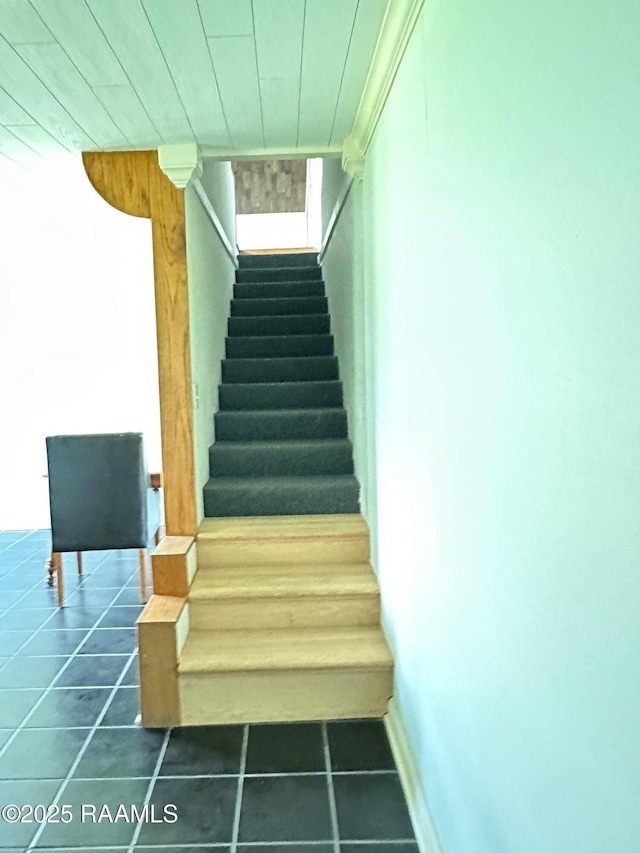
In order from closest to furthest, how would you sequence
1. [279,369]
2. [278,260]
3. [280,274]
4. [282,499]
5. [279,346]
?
[282,499]
[279,369]
[279,346]
[280,274]
[278,260]

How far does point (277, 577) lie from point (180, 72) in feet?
6.28

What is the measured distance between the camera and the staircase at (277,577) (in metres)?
2.24

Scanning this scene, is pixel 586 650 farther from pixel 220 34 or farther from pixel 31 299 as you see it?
pixel 31 299

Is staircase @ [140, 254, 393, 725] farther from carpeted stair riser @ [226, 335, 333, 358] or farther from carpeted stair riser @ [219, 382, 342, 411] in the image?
carpeted stair riser @ [226, 335, 333, 358]

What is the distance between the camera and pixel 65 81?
190 centimetres

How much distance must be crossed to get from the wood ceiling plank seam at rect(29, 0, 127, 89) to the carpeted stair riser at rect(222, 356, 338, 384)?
2208mm

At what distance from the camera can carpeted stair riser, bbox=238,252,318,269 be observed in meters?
5.31

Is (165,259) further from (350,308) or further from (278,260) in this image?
(278,260)

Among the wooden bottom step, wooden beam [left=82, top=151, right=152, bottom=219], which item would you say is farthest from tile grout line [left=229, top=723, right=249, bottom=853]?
wooden beam [left=82, top=151, right=152, bottom=219]

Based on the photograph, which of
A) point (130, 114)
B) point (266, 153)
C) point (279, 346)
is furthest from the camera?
point (279, 346)

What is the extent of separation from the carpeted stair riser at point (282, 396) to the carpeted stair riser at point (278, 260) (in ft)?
6.11

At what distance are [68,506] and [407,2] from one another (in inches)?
109

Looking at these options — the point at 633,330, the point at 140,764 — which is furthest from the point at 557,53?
the point at 140,764

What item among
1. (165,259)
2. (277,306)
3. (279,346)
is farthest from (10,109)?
(277,306)
